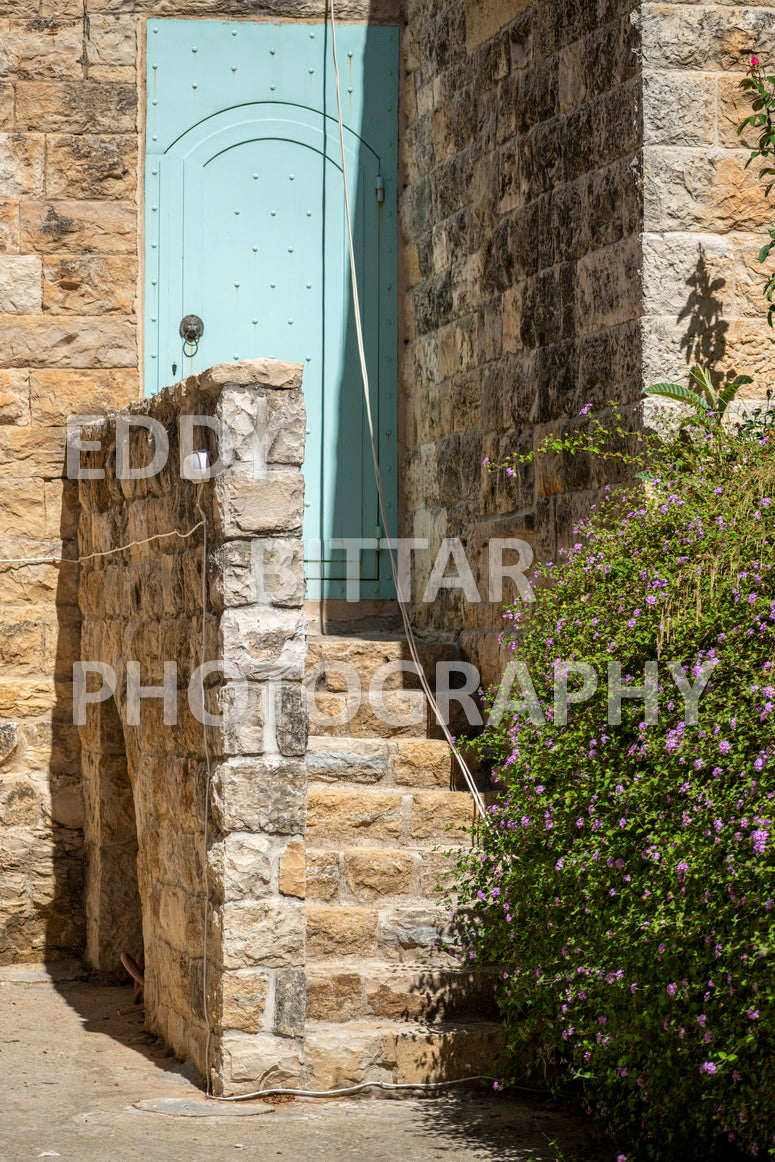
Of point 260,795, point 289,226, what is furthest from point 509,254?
point 260,795

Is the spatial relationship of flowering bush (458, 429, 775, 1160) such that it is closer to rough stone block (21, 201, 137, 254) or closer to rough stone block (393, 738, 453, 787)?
rough stone block (393, 738, 453, 787)

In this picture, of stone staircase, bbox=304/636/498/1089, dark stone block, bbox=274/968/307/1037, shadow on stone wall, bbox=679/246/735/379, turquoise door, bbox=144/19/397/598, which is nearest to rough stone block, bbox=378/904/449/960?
stone staircase, bbox=304/636/498/1089

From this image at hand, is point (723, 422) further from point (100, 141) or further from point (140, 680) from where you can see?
point (100, 141)

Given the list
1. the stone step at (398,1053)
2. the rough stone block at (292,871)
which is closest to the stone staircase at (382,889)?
the stone step at (398,1053)

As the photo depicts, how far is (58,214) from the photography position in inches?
271

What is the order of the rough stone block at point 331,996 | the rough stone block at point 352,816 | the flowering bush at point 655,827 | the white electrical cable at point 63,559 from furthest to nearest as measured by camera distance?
the white electrical cable at point 63,559, the rough stone block at point 352,816, the rough stone block at point 331,996, the flowering bush at point 655,827

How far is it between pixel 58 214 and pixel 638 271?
9.72 feet

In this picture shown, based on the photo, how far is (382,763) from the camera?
5781mm

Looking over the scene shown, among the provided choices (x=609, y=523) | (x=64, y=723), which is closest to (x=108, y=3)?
(x=64, y=723)

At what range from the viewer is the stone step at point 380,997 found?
16.1 ft

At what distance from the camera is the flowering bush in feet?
11.5

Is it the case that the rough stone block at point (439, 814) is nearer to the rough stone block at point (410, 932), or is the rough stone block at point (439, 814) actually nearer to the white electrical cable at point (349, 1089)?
the rough stone block at point (410, 932)

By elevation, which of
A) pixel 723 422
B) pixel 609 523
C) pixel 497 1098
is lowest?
pixel 497 1098

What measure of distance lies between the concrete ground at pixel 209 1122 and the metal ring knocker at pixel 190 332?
3.16m
